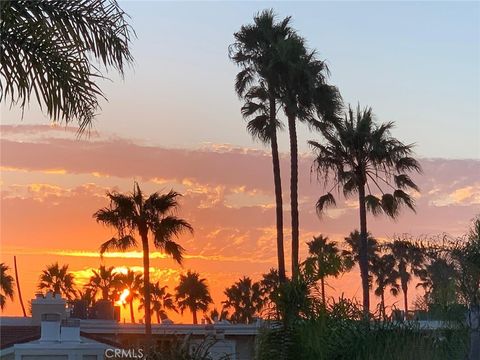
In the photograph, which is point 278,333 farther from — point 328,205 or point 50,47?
point 328,205

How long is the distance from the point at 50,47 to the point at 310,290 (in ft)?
35.3

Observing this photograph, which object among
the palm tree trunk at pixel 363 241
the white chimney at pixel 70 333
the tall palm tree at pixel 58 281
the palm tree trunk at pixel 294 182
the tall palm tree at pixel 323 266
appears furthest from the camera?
the tall palm tree at pixel 58 281

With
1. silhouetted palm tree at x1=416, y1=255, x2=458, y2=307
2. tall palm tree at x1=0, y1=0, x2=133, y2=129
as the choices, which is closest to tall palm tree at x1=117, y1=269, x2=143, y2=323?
silhouetted palm tree at x1=416, y1=255, x2=458, y2=307

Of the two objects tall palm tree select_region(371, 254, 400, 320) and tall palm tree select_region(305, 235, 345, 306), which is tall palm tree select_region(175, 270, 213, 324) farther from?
tall palm tree select_region(305, 235, 345, 306)

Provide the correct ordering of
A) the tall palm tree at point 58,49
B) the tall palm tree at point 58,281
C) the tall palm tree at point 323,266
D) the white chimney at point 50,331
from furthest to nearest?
the tall palm tree at point 58,281 → the white chimney at point 50,331 → the tall palm tree at point 323,266 → the tall palm tree at point 58,49

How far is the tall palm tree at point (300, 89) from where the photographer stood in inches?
1697

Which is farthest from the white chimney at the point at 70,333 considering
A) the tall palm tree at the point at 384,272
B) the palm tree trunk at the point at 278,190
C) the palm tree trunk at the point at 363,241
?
the tall palm tree at the point at 384,272

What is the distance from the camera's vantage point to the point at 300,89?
143ft

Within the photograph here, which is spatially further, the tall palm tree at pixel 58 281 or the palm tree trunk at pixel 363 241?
the tall palm tree at pixel 58 281

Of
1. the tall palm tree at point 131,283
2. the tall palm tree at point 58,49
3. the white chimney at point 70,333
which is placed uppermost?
the tall palm tree at point 131,283

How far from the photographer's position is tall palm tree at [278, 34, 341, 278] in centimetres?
4309

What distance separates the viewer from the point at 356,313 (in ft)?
68.1

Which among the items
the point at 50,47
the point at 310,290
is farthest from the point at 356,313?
the point at 50,47

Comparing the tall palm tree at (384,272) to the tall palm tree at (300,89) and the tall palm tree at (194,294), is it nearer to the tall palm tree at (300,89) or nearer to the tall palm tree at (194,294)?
the tall palm tree at (194,294)
